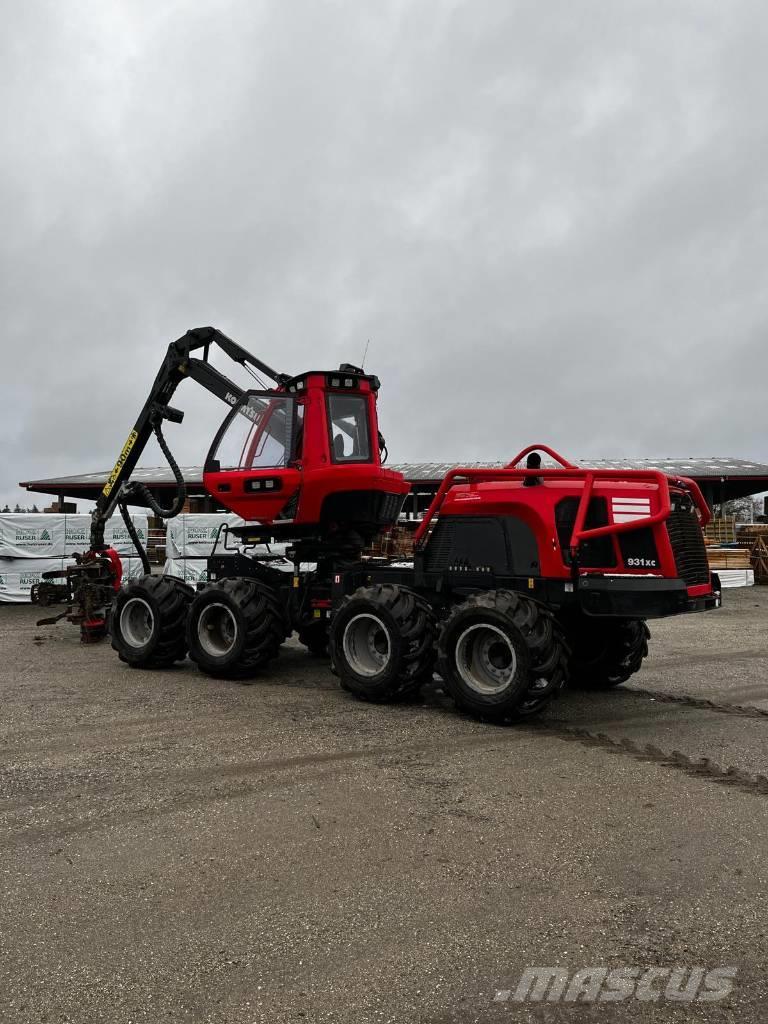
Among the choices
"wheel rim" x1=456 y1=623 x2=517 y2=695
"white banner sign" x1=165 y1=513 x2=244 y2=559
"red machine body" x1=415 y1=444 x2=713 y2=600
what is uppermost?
"white banner sign" x1=165 y1=513 x2=244 y2=559

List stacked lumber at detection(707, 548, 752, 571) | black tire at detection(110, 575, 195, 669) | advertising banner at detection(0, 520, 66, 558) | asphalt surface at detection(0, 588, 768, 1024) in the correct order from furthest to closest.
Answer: stacked lumber at detection(707, 548, 752, 571) → advertising banner at detection(0, 520, 66, 558) → black tire at detection(110, 575, 195, 669) → asphalt surface at detection(0, 588, 768, 1024)

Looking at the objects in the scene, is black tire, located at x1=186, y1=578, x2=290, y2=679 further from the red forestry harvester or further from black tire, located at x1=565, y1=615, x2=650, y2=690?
black tire, located at x1=565, y1=615, x2=650, y2=690

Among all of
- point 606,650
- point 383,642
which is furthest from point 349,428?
point 606,650

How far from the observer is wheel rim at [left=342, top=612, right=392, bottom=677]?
7.59m

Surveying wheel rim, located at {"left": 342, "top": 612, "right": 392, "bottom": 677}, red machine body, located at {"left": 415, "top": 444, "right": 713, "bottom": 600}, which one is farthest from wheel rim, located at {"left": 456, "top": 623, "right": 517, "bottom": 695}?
wheel rim, located at {"left": 342, "top": 612, "right": 392, "bottom": 677}

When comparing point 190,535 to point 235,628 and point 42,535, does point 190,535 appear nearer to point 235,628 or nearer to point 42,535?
point 42,535

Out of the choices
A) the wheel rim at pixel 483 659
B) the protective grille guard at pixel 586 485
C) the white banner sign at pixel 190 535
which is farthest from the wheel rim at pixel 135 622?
the white banner sign at pixel 190 535

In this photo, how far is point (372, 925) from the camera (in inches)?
128

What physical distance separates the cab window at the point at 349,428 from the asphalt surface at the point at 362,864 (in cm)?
298

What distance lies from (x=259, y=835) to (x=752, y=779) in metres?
3.23

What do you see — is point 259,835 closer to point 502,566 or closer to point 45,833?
Result: point 45,833

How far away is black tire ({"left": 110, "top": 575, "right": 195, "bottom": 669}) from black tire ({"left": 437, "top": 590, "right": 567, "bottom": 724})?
379cm

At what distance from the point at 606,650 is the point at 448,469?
25785mm

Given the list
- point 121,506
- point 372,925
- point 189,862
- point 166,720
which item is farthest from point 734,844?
point 121,506
